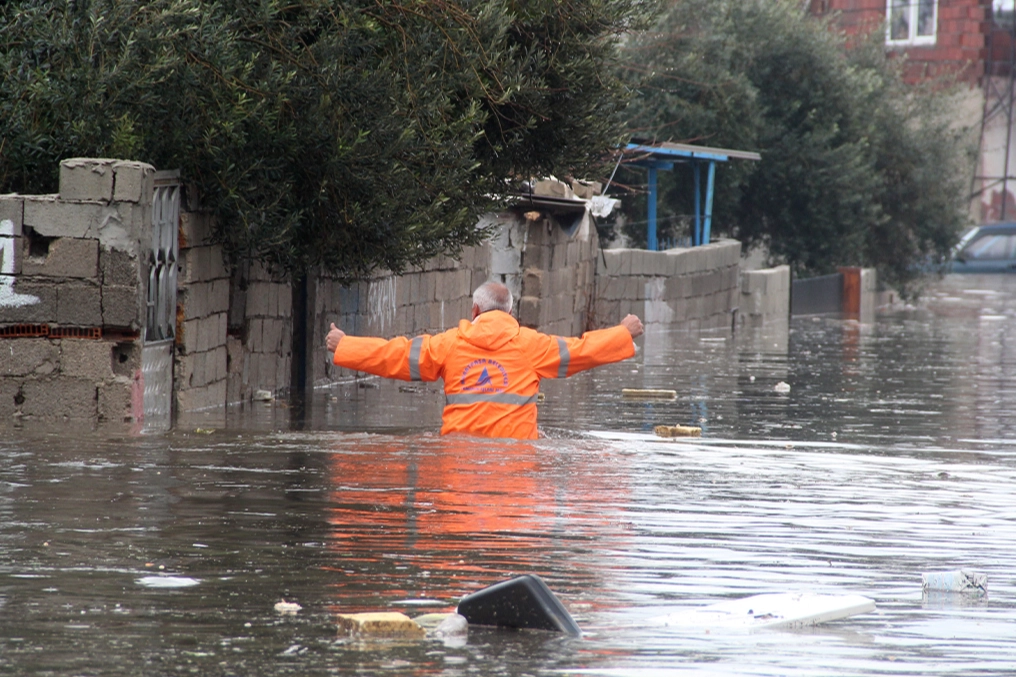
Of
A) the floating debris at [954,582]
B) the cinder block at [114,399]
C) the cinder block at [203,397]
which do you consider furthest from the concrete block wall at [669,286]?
the floating debris at [954,582]

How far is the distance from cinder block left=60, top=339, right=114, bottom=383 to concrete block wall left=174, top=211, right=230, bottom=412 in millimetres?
1394

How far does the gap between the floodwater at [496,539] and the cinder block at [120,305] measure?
2.70 feet

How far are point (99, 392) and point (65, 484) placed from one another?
9.50 feet

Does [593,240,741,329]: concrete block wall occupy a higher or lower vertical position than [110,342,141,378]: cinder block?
A: higher

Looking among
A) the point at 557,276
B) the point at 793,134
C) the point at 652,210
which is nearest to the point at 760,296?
the point at 793,134

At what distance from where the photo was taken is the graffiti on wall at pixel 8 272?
10.7 metres

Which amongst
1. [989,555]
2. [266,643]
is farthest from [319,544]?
[989,555]

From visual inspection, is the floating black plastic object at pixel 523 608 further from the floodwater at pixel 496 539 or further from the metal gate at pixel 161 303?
the metal gate at pixel 161 303

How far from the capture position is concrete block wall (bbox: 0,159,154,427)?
35.2 ft

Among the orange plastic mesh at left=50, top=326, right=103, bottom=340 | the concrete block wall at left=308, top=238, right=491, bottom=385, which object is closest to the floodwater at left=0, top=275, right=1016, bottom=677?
the orange plastic mesh at left=50, top=326, right=103, bottom=340

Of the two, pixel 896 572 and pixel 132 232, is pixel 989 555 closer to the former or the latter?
pixel 896 572

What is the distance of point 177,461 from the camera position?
9.18 metres

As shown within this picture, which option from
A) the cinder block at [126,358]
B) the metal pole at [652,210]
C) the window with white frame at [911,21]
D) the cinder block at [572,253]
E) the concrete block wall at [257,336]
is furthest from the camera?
the window with white frame at [911,21]

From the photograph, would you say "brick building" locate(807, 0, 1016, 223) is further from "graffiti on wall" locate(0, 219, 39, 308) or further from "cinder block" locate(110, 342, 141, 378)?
"graffiti on wall" locate(0, 219, 39, 308)
